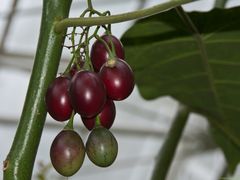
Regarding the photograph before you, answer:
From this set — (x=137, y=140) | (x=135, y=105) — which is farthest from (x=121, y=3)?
(x=137, y=140)

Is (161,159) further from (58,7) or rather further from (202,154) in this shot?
(202,154)

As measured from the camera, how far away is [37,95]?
547 millimetres

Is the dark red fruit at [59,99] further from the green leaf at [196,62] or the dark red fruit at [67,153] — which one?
the green leaf at [196,62]

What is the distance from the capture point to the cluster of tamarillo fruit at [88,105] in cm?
52

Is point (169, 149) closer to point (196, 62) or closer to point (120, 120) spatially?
point (196, 62)

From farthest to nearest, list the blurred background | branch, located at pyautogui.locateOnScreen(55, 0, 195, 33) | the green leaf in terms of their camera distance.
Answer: the blurred background
the green leaf
branch, located at pyautogui.locateOnScreen(55, 0, 195, 33)

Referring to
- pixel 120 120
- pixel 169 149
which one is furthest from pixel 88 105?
pixel 120 120

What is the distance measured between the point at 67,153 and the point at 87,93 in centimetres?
5

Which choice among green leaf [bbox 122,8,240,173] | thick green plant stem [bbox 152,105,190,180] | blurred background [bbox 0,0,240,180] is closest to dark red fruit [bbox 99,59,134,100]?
green leaf [bbox 122,8,240,173]

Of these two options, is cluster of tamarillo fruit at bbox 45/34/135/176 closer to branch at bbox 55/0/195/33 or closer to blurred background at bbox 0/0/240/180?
branch at bbox 55/0/195/33

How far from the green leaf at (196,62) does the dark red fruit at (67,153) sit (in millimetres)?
347

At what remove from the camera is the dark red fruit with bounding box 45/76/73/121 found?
0.53 metres

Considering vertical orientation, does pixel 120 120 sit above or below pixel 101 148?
above

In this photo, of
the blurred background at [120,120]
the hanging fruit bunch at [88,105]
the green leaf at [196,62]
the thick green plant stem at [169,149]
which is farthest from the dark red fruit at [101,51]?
the blurred background at [120,120]
